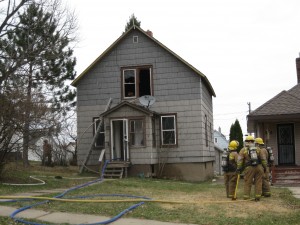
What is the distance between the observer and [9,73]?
18.3 metres

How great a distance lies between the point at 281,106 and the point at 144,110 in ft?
20.0

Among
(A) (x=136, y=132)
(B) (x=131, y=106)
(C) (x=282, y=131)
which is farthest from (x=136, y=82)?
(C) (x=282, y=131)

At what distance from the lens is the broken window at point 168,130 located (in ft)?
69.1

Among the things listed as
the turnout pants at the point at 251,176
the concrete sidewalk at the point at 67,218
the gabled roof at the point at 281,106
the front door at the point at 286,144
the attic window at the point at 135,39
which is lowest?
the concrete sidewalk at the point at 67,218

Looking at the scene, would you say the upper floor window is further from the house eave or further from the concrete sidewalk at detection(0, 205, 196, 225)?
the concrete sidewalk at detection(0, 205, 196, 225)

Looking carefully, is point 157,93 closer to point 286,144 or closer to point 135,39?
point 135,39

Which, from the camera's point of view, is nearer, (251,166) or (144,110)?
(251,166)

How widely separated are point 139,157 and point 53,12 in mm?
8415

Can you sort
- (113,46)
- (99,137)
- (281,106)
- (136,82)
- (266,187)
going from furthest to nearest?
(113,46) → (99,137) → (136,82) → (281,106) → (266,187)

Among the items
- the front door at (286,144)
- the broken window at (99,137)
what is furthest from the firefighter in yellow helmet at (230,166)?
the broken window at (99,137)

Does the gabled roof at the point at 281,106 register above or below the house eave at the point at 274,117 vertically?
above

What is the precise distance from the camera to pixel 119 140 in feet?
68.9

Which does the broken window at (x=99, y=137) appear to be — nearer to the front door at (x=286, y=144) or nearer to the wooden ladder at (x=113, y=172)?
the wooden ladder at (x=113, y=172)

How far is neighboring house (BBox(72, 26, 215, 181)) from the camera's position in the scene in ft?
66.0
